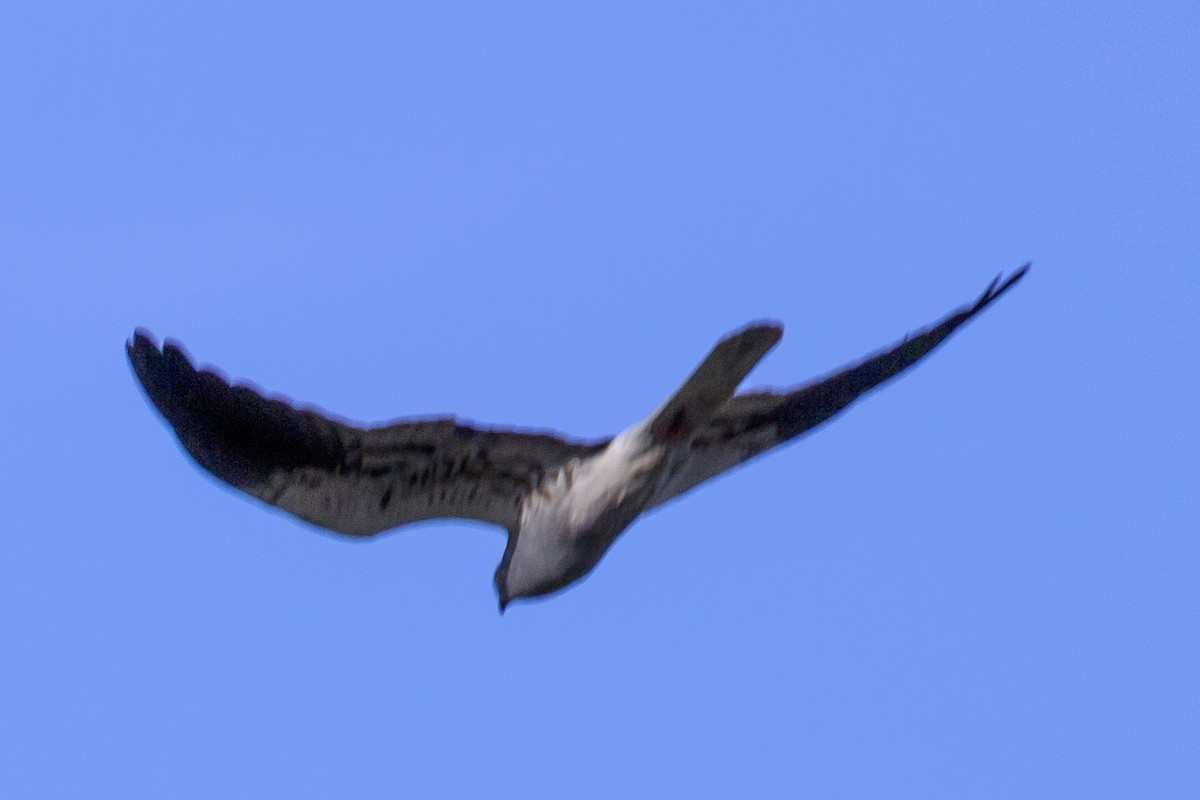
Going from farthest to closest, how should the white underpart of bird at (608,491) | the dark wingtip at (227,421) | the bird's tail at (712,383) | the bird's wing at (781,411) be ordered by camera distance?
the bird's wing at (781,411), the white underpart of bird at (608,491), the bird's tail at (712,383), the dark wingtip at (227,421)

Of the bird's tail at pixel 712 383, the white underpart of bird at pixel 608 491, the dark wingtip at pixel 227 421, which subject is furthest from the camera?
the white underpart of bird at pixel 608 491

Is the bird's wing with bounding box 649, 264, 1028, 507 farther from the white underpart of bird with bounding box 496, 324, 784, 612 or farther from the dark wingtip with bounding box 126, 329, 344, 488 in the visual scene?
the dark wingtip with bounding box 126, 329, 344, 488

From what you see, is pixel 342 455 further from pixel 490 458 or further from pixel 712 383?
pixel 712 383

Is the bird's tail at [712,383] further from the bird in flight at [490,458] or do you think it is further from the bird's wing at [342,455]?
the bird's wing at [342,455]

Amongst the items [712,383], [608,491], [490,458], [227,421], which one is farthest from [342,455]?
[712,383]

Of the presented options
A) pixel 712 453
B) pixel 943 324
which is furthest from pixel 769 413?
pixel 943 324

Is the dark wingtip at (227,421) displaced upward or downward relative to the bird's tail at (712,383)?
upward

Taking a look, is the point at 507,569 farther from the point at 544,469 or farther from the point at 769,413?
the point at 769,413

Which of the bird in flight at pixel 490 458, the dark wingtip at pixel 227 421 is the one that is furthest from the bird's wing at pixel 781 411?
the dark wingtip at pixel 227 421
